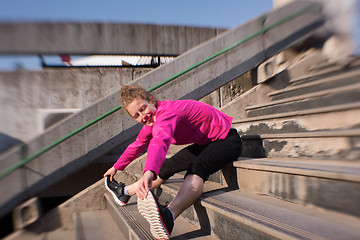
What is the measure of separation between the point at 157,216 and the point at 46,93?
3.27 m

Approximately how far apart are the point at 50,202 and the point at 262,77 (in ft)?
11.9

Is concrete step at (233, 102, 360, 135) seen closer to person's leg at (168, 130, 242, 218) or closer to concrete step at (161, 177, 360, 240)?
person's leg at (168, 130, 242, 218)

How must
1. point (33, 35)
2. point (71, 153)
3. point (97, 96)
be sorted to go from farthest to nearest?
point (97, 96), point (33, 35), point (71, 153)

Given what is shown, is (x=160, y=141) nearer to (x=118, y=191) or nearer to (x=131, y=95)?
(x=131, y=95)

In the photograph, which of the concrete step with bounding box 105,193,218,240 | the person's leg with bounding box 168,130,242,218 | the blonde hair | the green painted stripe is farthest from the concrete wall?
the person's leg with bounding box 168,130,242,218

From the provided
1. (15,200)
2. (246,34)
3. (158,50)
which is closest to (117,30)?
(158,50)

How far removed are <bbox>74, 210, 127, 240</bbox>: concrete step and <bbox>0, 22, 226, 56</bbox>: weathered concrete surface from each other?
8.05ft

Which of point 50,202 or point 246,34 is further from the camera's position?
point 50,202

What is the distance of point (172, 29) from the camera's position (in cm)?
431

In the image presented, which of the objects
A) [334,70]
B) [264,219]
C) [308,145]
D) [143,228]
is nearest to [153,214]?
[143,228]

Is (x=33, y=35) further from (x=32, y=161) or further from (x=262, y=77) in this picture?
(x=262, y=77)

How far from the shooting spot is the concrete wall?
3.75 metres

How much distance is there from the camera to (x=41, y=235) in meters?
2.59

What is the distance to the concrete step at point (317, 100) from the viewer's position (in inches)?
77.9
